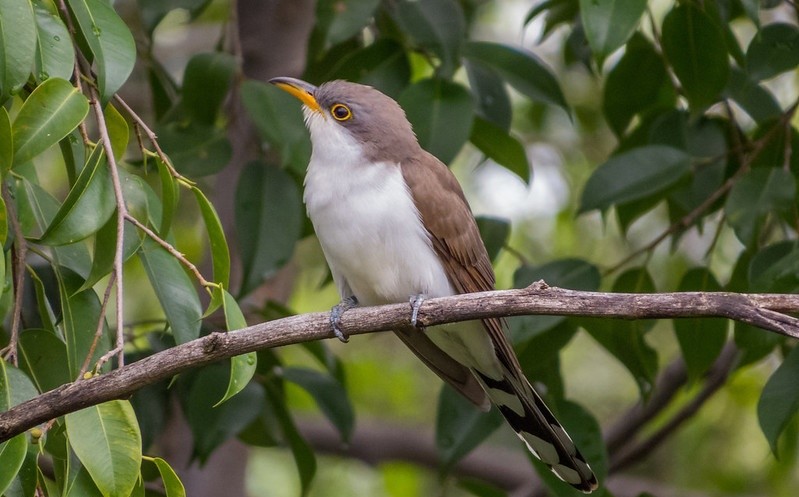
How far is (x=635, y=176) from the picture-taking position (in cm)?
373

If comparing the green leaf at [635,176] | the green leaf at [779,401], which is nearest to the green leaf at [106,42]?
the green leaf at [635,176]

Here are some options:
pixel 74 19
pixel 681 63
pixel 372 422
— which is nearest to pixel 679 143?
pixel 681 63

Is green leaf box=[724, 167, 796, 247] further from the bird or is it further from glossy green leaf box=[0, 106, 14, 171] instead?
glossy green leaf box=[0, 106, 14, 171]

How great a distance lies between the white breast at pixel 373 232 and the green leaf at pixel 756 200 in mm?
1013

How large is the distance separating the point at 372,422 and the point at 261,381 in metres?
2.33

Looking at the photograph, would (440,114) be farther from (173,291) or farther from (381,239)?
(173,291)

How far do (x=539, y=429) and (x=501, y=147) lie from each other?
104 centimetres

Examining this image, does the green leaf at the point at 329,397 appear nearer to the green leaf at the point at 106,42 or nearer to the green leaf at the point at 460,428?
the green leaf at the point at 460,428

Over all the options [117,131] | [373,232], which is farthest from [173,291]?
[373,232]

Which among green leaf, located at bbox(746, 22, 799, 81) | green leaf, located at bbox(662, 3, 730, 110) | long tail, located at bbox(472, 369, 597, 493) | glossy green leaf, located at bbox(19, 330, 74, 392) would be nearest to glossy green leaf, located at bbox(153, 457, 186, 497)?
glossy green leaf, located at bbox(19, 330, 74, 392)

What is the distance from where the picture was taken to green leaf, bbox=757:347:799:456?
3.11m

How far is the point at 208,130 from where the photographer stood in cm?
400

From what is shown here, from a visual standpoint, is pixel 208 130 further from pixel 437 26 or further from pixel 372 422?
pixel 372 422

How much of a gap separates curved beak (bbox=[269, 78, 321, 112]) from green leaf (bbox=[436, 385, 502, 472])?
126 centimetres
